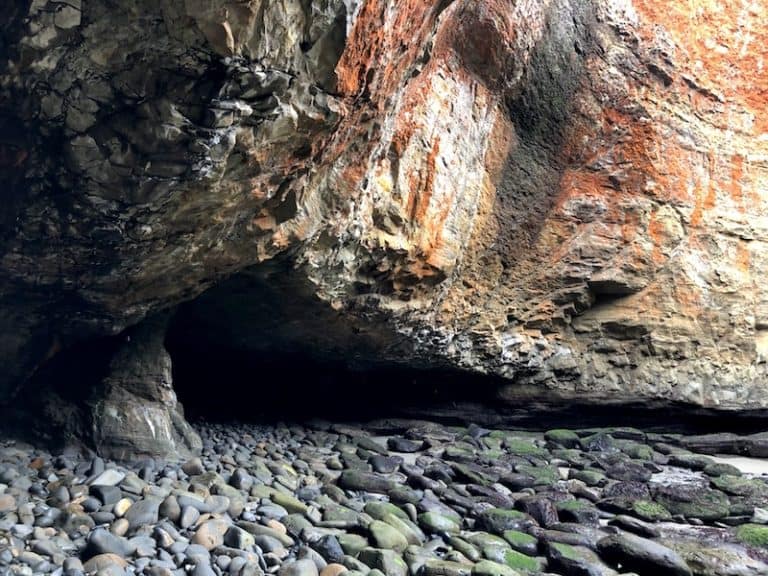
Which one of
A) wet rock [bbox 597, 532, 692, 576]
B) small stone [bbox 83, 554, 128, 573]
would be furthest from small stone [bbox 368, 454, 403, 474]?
small stone [bbox 83, 554, 128, 573]

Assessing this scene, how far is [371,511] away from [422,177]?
2161mm

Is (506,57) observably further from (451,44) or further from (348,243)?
(348,243)

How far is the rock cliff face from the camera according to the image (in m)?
2.53

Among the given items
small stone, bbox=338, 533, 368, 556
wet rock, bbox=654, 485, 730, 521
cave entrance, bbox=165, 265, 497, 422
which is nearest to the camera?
small stone, bbox=338, 533, 368, 556

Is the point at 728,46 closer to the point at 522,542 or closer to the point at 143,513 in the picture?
the point at 522,542

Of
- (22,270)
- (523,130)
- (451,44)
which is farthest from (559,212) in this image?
(22,270)

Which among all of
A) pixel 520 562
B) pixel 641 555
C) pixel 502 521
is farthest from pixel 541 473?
pixel 520 562

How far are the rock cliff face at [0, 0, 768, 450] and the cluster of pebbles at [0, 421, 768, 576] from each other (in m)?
0.94

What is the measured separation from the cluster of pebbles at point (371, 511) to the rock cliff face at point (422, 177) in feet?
3.09

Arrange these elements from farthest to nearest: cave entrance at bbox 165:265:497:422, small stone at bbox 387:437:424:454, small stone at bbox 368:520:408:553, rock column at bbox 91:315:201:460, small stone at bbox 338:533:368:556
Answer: small stone at bbox 387:437:424:454 < cave entrance at bbox 165:265:497:422 < rock column at bbox 91:315:201:460 < small stone at bbox 368:520:408:553 < small stone at bbox 338:533:368:556

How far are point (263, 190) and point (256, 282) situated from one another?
4.37ft

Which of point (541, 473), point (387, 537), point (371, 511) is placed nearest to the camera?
point (387, 537)

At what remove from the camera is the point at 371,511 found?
3758 mm

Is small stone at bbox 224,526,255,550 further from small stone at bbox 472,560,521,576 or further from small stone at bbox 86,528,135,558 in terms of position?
small stone at bbox 472,560,521,576
